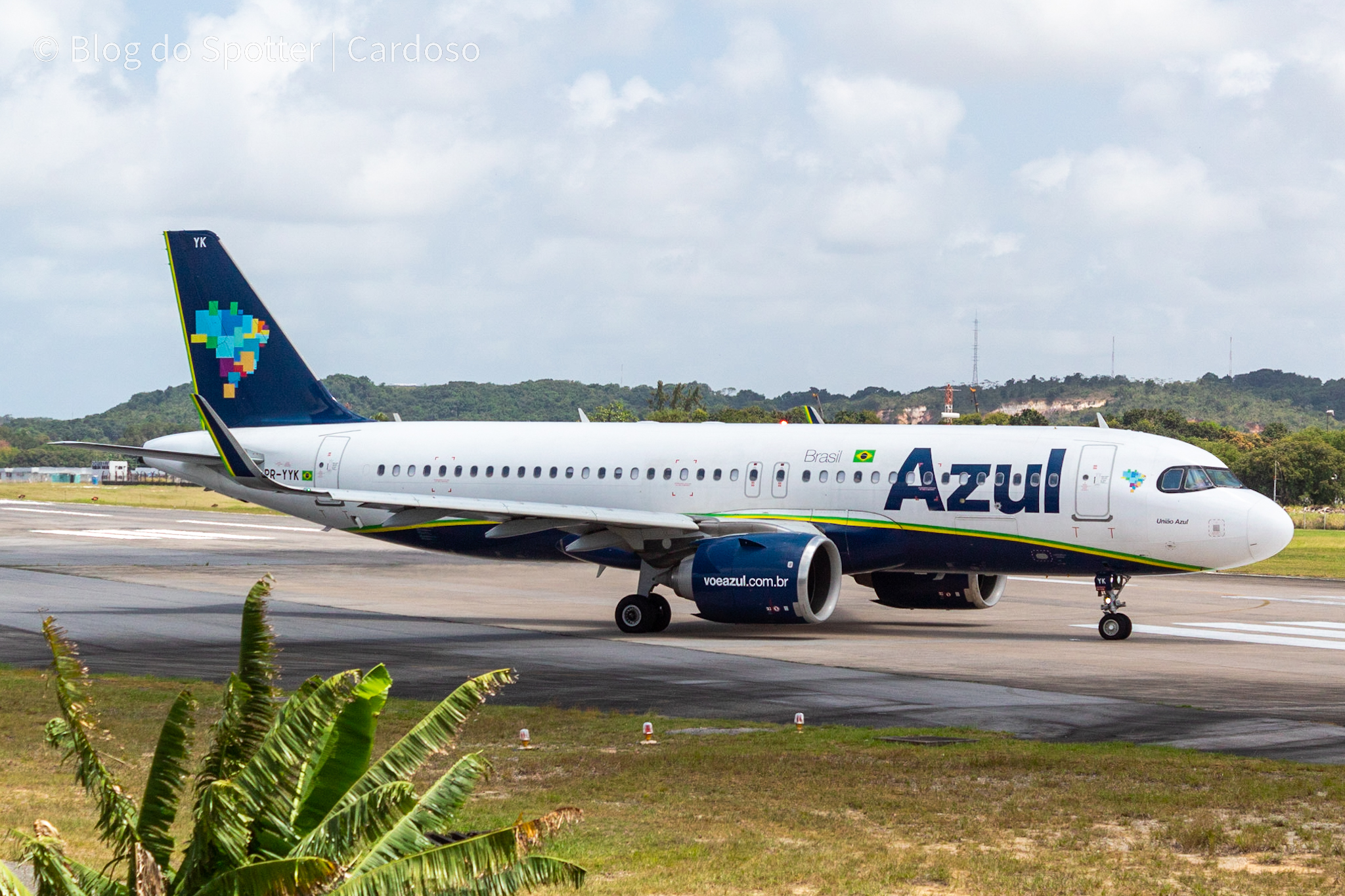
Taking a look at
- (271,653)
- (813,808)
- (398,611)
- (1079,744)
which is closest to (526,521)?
(398,611)

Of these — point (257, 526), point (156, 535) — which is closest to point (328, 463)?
point (156, 535)

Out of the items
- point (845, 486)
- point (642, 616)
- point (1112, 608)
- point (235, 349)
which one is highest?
point (235, 349)

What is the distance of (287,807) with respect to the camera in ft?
21.5

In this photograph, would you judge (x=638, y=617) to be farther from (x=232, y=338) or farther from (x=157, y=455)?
(x=232, y=338)

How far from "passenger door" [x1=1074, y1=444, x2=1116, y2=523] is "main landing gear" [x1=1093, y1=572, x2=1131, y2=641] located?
1.26m

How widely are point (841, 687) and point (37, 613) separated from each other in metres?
17.9

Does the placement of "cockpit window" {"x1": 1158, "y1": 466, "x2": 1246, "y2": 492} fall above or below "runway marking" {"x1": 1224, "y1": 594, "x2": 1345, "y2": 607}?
above

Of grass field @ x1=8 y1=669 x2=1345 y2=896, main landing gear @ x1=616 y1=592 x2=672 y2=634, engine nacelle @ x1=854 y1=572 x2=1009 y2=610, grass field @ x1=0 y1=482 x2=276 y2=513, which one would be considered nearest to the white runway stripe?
grass field @ x1=0 y1=482 x2=276 y2=513

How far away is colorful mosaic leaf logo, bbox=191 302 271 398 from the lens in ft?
111

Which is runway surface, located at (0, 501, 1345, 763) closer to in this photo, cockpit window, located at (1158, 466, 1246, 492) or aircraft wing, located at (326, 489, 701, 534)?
aircraft wing, located at (326, 489, 701, 534)

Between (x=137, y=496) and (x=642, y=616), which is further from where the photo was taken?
(x=137, y=496)

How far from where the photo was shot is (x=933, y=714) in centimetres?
1714

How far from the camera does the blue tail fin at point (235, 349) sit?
3366 centimetres

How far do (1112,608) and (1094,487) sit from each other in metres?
2.37
